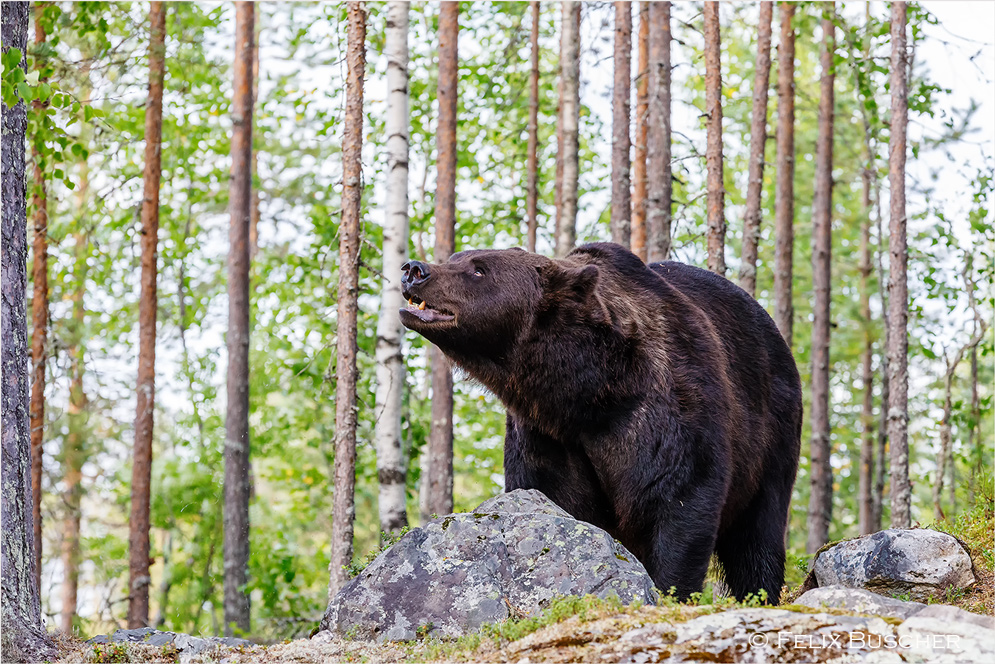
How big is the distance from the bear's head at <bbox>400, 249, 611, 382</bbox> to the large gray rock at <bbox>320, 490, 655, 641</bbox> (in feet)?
3.23

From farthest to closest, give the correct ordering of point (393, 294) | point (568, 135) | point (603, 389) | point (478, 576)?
point (568, 135) → point (393, 294) → point (603, 389) → point (478, 576)

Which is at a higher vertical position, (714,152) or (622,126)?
(622,126)

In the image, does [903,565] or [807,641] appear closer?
[807,641]

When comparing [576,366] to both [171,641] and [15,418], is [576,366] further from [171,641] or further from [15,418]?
[15,418]

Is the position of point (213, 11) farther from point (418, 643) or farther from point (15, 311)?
point (418, 643)

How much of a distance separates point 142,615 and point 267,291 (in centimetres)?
551

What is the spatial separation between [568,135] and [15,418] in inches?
388

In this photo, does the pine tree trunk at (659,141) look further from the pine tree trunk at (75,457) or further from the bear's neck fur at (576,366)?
the pine tree trunk at (75,457)

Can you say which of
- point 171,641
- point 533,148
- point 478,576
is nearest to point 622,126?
point 533,148

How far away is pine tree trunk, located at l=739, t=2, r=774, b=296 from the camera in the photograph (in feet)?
42.5

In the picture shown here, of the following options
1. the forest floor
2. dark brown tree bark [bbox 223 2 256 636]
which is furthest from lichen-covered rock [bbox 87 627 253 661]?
dark brown tree bark [bbox 223 2 256 636]

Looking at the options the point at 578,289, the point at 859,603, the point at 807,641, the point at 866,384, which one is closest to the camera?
the point at 807,641

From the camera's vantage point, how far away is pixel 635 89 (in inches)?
608

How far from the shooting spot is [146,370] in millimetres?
12547
